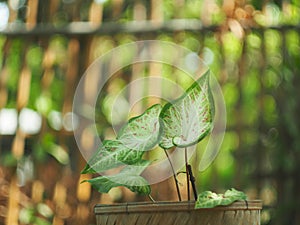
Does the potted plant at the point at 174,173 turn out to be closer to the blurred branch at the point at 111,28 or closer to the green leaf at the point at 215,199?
the green leaf at the point at 215,199

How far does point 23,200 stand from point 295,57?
1.19 m

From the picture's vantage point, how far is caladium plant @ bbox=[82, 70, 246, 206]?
1226 mm

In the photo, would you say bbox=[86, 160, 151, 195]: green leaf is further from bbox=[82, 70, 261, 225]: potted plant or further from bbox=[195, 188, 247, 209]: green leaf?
bbox=[195, 188, 247, 209]: green leaf

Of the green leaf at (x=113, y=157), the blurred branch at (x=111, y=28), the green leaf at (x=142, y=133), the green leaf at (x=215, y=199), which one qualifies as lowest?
the green leaf at (x=215, y=199)

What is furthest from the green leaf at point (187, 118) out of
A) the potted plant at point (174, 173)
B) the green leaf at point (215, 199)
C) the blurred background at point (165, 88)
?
the blurred background at point (165, 88)

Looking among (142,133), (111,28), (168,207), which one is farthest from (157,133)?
(111,28)

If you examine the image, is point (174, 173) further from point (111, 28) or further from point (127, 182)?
point (111, 28)

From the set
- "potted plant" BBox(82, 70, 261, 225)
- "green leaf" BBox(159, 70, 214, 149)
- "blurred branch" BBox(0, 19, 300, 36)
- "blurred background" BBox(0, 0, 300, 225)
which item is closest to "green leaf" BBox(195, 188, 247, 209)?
"potted plant" BBox(82, 70, 261, 225)

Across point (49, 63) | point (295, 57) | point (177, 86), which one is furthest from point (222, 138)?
point (49, 63)

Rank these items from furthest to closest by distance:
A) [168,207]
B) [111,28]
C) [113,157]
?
[111,28] → [113,157] → [168,207]

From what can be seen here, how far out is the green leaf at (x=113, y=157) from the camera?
4.07 feet

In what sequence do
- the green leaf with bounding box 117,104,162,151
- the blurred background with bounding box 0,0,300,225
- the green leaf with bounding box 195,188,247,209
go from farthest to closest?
the blurred background with bounding box 0,0,300,225
the green leaf with bounding box 117,104,162,151
the green leaf with bounding box 195,188,247,209

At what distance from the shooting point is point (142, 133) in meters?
1.25

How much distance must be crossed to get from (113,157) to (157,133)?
0.27 feet
